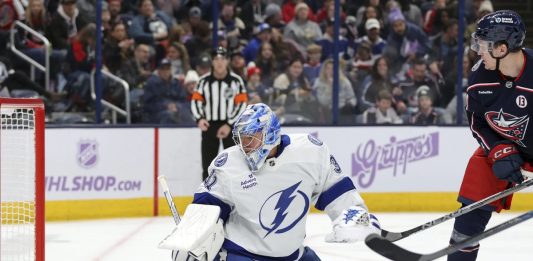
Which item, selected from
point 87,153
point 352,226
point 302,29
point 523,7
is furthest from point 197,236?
point 523,7

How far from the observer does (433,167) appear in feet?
27.7

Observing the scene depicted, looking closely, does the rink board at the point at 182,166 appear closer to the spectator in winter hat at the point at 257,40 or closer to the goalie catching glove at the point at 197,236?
the spectator in winter hat at the point at 257,40

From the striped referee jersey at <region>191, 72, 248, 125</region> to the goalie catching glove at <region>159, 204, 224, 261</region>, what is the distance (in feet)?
14.5

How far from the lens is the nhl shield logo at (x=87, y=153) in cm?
771

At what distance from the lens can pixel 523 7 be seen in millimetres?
9820

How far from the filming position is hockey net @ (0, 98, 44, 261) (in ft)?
15.5

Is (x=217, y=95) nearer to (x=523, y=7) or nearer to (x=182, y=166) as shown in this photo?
(x=182, y=166)

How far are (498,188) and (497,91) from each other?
404mm

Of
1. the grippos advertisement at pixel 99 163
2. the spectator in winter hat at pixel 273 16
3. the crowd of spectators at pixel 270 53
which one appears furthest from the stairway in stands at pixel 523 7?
the grippos advertisement at pixel 99 163

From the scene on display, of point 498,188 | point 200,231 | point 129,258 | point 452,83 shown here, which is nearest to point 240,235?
point 200,231

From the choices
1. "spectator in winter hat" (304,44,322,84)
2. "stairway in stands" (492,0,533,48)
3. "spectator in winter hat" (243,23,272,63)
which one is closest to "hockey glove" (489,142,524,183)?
"spectator in winter hat" (304,44,322,84)

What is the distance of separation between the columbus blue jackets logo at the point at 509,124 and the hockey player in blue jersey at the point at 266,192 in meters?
0.78

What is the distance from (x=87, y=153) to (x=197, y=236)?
457 cm

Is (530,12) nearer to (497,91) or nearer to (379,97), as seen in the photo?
(379,97)
